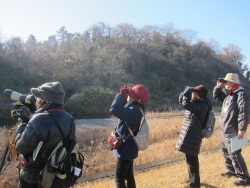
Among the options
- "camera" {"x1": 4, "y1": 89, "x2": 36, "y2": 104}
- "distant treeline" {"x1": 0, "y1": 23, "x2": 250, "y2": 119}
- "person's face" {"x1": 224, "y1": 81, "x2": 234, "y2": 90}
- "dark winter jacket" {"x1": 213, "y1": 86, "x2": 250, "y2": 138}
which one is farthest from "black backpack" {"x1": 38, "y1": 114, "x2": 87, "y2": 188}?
"distant treeline" {"x1": 0, "y1": 23, "x2": 250, "y2": 119}

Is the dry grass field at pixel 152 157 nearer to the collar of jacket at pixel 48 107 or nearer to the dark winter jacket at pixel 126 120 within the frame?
the dark winter jacket at pixel 126 120

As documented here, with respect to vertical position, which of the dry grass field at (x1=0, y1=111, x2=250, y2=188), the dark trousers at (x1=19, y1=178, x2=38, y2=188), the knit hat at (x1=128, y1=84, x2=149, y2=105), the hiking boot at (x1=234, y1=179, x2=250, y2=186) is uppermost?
the knit hat at (x1=128, y1=84, x2=149, y2=105)

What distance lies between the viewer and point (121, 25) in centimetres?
5159

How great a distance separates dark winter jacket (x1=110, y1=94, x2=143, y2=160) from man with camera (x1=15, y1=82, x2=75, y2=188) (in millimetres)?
680

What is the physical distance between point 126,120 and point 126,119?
0.07 feet

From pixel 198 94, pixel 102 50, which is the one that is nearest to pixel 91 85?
pixel 102 50

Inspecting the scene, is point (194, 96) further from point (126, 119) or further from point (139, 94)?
point (126, 119)

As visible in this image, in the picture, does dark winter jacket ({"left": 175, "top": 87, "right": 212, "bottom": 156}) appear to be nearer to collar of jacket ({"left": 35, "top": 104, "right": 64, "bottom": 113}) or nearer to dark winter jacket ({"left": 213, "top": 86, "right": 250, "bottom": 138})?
dark winter jacket ({"left": 213, "top": 86, "right": 250, "bottom": 138})

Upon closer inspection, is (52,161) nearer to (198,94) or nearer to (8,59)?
(198,94)

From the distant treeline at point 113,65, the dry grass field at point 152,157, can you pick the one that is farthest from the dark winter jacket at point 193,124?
the distant treeline at point 113,65

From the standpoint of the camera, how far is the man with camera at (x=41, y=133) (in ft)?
8.80

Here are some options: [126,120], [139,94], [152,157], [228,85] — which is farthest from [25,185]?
[152,157]

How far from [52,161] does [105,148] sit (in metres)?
9.70

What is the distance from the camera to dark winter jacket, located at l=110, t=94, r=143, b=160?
3.34 meters
